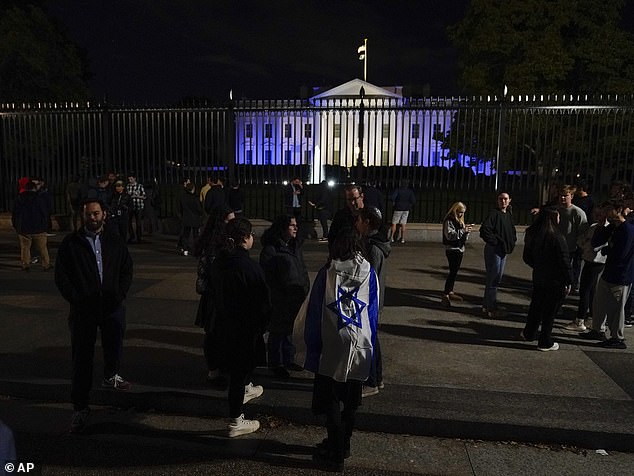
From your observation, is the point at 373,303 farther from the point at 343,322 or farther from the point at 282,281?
the point at 282,281

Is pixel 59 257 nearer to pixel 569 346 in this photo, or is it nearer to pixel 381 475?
pixel 381 475

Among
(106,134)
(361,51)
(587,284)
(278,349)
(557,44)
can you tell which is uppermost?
(361,51)

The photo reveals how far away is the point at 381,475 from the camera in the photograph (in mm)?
3863

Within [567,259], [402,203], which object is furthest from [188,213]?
[567,259]

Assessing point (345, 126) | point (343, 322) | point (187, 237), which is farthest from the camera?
point (345, 126)

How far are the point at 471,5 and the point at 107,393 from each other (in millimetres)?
21383

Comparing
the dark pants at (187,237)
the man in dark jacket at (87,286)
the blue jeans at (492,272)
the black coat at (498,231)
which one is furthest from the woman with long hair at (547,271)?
the dark pants at (187,237)

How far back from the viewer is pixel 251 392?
190 inches

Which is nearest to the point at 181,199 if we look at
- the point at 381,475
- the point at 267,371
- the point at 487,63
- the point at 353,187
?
the point at 353,187

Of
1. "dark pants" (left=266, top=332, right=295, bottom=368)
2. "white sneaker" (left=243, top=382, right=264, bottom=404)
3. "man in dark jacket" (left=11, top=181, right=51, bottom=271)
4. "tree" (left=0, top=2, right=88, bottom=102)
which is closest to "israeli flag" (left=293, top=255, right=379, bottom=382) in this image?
"white sneaker" (left=243, top=382, right=264, bottom=404)

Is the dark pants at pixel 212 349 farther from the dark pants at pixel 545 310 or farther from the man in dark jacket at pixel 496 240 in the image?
the man in dark jacket at pixel 496 240

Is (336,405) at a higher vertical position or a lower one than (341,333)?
lower

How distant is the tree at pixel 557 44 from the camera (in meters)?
20.5

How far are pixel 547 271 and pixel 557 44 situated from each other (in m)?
17.1
